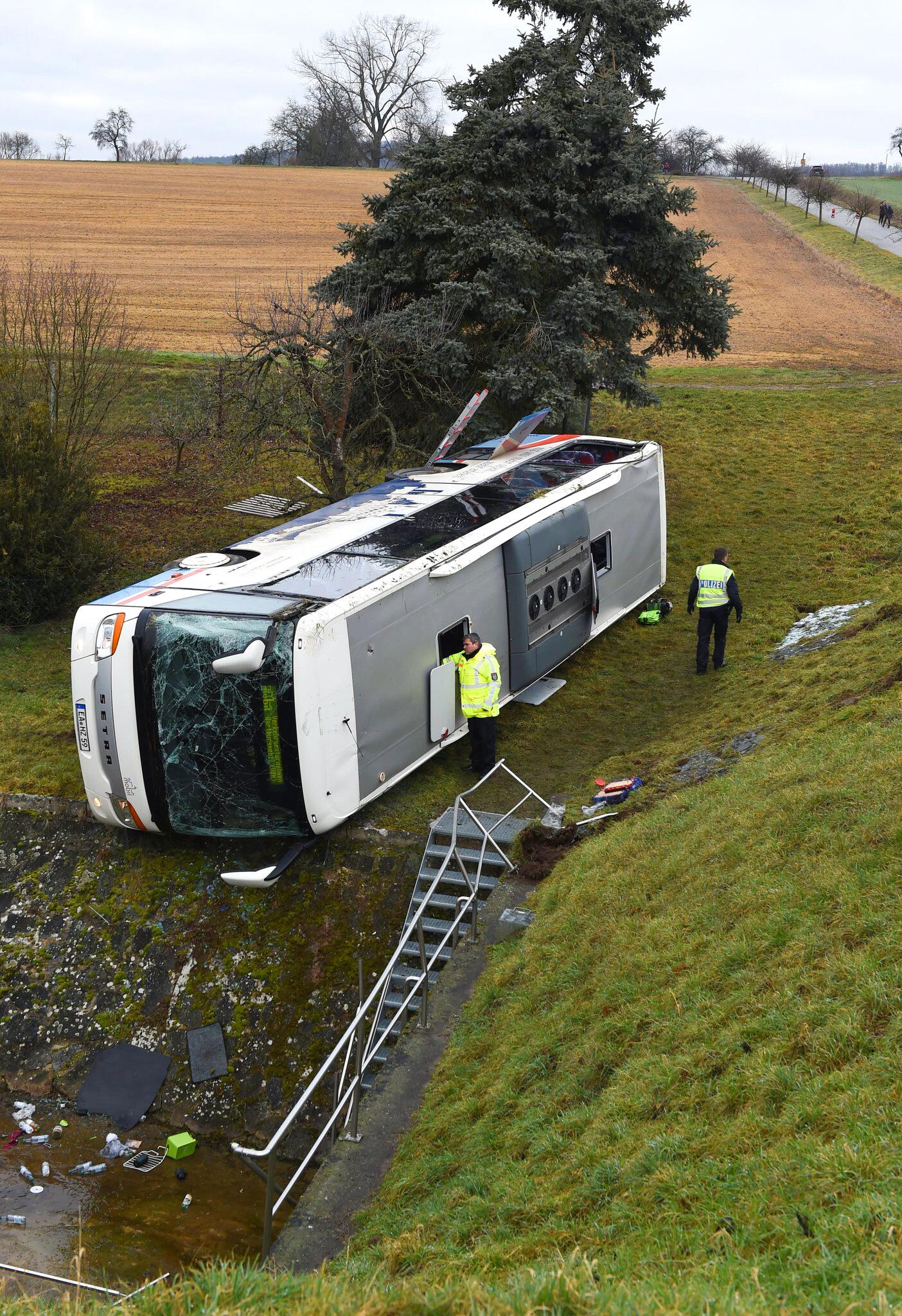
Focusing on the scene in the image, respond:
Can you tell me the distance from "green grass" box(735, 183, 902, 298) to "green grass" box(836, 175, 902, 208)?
5842 millimetres

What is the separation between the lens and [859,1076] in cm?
497

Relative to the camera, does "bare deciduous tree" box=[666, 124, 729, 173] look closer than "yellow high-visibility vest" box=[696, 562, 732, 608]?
No

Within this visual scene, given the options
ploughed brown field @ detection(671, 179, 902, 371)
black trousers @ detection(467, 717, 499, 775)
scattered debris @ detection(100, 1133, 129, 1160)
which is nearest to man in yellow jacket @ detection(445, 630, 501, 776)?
black trousers @ detection(467, 717, 499, 775)

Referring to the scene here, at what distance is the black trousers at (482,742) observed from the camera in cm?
1130

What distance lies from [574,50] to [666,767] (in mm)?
14206

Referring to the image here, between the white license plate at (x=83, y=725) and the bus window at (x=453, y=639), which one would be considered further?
the bus window at (x=453, y=639)

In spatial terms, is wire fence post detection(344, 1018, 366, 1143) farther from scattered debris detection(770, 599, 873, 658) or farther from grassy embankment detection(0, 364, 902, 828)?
scattered debris detection(770, 599, 873, 658)

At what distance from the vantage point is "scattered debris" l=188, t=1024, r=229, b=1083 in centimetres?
929

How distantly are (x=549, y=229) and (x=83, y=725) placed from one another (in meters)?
12.8

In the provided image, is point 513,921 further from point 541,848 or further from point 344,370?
point 344,370

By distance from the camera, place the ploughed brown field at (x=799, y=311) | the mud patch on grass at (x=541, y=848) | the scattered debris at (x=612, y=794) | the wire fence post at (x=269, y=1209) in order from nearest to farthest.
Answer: the wire fence post at (x=269, y=1209)
the mud patch on grass at (x=541, y=848)
the scattered debris at (x=612, y=794)
the ploughed brown field at (x=799, y=311)

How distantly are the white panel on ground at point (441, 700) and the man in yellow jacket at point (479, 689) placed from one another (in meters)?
0.10

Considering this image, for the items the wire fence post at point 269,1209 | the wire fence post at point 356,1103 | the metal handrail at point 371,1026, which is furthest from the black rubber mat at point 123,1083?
the wire fence post at point 269,1209

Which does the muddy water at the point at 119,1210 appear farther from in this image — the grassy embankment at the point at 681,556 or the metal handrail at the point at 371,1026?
the grassy embankment at the point at 681,556
